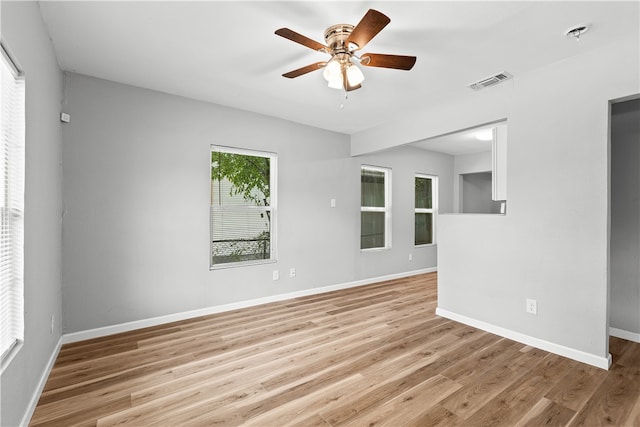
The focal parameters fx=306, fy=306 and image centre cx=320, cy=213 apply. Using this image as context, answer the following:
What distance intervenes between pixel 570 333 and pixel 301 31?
11.1ft

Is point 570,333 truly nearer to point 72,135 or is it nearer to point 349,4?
point 349,4

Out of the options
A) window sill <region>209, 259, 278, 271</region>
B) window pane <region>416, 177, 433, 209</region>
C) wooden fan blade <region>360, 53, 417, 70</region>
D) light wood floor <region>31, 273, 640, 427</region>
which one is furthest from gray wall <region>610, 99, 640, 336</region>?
window sill <region>209, 259, 278, 271</region>

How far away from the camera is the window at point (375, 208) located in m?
5.65

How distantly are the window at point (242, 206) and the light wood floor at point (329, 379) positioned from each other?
3.26 feet

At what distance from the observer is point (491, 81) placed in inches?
121

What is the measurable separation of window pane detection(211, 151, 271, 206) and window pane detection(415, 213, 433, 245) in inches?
142

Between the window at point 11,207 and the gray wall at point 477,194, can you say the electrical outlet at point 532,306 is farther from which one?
the gray wall at point 477,194

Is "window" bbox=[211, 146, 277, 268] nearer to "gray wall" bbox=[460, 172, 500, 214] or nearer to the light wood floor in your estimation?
the light wood floor

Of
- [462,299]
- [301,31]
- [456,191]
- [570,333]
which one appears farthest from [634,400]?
[456,191]

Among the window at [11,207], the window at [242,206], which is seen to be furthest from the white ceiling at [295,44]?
the window at [242,206]

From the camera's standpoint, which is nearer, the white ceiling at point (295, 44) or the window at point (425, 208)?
the white ceiling at point (295, 44)

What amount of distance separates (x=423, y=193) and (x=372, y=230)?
1.78m

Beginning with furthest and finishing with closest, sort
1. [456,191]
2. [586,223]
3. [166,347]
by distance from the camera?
1. [456,191]
2. [166,347]
3. [586,223]

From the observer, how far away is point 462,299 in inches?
140
